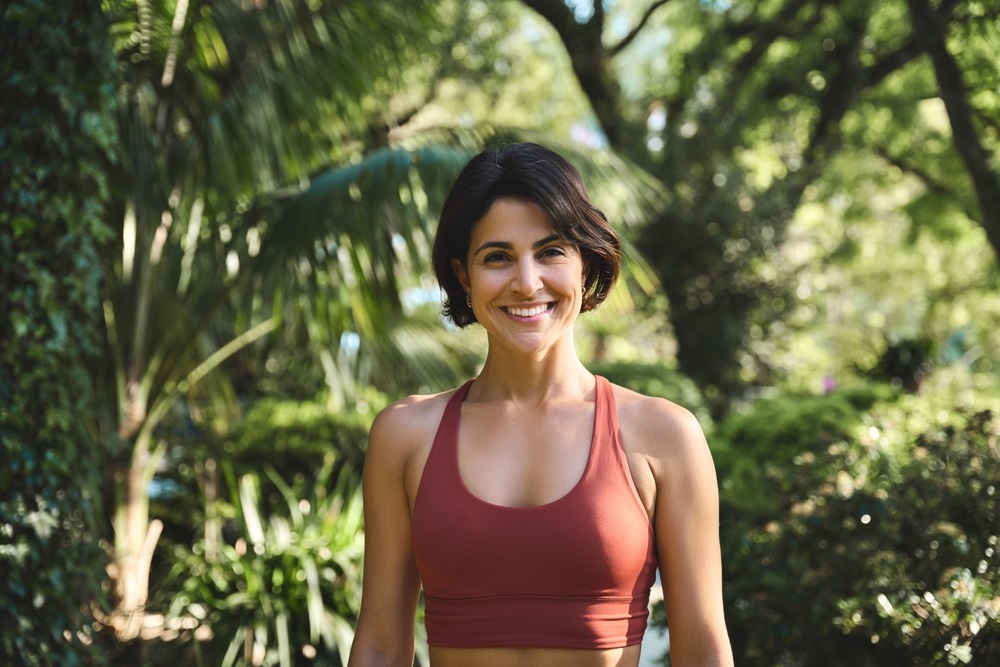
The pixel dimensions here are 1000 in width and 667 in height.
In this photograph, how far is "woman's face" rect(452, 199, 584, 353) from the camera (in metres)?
1.83

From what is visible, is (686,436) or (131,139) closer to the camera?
(686,436)

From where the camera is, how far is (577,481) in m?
1.81

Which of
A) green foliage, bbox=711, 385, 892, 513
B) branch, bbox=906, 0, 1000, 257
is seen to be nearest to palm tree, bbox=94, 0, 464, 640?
branch, bbox=906, 0, 1000, 257

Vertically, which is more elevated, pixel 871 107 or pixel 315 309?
pixel 871 107

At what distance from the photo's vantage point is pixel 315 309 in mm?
5453

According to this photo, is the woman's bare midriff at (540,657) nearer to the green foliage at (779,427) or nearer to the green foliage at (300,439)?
the green foliage at (779,427)

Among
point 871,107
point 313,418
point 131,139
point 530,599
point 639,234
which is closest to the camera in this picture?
point 530,599

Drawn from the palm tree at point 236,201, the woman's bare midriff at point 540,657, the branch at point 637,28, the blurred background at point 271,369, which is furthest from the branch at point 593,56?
the woman's bare midriff at point 540,657

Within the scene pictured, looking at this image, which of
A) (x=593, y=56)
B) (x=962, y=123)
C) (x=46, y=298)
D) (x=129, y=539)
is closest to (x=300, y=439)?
(x=129, y=539)

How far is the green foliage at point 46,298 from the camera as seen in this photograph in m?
3.63

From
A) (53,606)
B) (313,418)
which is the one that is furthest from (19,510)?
(313,418)

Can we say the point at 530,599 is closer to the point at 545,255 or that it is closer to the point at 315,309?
the point at 545,255

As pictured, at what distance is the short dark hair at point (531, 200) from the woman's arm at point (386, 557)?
0.39 metres

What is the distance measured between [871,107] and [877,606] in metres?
12.9
